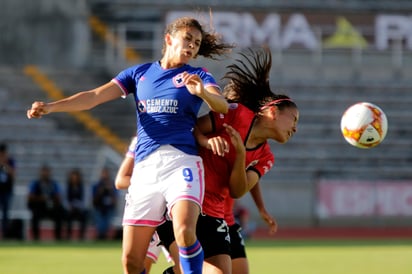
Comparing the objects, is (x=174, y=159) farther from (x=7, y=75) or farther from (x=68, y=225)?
(x=7, y=75)

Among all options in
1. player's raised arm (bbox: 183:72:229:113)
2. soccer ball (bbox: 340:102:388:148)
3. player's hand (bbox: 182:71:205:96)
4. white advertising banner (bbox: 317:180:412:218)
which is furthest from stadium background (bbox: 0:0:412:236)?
player's hand (bbox: 182:71:205:96)

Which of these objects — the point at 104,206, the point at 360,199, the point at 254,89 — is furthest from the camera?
the point at 360,199

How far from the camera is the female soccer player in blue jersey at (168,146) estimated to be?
6.59m

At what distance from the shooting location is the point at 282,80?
85.1 feet

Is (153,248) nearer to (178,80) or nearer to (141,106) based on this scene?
(141,106)

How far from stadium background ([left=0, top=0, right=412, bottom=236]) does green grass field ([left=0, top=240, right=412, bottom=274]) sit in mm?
4025

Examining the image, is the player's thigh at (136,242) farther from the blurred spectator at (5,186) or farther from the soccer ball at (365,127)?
the blurred spectator at (5,186)

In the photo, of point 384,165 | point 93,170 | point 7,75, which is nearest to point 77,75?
point 7,75

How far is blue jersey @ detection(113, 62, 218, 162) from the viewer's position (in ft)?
22.3

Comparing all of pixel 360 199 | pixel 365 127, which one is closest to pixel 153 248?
pixel 365 127

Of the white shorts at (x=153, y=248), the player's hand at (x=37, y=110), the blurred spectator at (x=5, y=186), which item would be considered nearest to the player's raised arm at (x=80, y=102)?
the player's hand at (x=37, y=110)

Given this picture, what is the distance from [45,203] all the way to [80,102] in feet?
37.8

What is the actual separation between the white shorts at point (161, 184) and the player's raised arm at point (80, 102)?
546 mm

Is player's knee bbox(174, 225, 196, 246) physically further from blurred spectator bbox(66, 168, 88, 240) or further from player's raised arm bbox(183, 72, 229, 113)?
blurred spectator bbox(66, 168, 88, 240)
